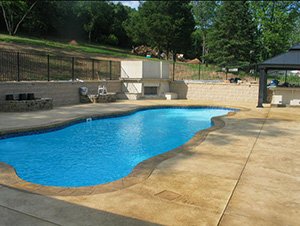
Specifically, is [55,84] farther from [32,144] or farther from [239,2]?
[239,2]

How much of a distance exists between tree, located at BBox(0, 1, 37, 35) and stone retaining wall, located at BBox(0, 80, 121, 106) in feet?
61.5

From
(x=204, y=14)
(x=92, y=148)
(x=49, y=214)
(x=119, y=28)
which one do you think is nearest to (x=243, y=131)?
(x=92, y=148)

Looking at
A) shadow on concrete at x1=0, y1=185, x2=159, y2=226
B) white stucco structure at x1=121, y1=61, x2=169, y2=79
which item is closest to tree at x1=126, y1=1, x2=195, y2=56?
white stucco structure at x1=121, y1=61, x2=169, y2=79

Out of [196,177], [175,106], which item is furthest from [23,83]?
[196,177]

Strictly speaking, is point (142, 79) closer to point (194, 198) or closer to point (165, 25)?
point (194, 198)

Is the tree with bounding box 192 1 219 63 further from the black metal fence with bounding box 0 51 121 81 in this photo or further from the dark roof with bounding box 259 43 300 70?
the dark roof with bounding box 259 43 300 70

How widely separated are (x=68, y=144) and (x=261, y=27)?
32.8 m

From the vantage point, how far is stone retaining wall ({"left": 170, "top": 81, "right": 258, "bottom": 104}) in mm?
18453

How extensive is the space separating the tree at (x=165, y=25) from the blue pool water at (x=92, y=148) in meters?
25.6

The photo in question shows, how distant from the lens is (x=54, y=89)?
1447 cm

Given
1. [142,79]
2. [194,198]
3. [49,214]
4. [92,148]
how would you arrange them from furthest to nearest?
[142,79] → [92,148] → [194,198] → [49,214]

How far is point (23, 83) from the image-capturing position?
12930 millimetres

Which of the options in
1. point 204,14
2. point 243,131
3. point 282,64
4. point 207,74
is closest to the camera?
point 243,131

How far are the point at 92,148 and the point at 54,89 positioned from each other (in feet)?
23.6
